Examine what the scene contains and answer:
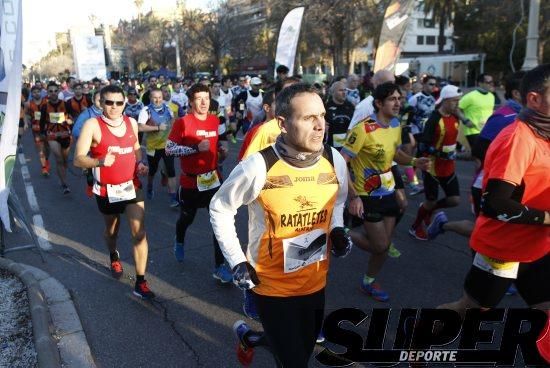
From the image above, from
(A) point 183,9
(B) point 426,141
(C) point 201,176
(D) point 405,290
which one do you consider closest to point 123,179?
(C) point 201,176

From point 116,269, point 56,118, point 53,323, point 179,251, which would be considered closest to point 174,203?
point 179,251

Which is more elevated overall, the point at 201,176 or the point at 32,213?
the point at 201,176

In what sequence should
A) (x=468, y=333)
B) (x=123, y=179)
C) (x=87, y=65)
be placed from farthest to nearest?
1. (x=87, y=65)
2. (x=123, y=179)
3. (x=468, y=333)

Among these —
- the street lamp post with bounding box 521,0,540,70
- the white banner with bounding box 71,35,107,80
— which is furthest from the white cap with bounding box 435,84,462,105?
the white banner with bounding box 71,35,107,80

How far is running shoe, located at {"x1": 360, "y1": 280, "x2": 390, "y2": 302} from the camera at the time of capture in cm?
426

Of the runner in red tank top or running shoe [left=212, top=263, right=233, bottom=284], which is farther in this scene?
running shoe [left=212, top=263, right=233, bottom=284]

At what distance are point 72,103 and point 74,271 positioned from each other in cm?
628

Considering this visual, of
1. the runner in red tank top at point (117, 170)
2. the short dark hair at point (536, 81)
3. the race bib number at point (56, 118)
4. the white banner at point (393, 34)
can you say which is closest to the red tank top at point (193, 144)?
the runner in red tank top at point (117, 170)

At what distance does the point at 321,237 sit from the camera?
8.48ft

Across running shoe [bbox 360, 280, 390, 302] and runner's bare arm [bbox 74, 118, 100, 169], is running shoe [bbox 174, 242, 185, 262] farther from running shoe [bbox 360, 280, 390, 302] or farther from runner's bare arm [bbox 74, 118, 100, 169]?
running shoe [bbox 360, 280, 390, 302]

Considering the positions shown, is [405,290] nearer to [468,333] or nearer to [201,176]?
[468,333]

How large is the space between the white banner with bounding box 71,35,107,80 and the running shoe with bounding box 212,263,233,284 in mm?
19270

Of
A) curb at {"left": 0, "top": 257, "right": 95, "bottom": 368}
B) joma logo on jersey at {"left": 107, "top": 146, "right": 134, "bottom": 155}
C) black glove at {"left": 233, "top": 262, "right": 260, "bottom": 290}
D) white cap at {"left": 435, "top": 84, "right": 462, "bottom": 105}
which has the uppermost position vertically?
white cap at {"left": 435, "top": 84, "right": 462, "bottom": 105}

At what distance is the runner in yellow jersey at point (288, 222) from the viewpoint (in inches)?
93.4
